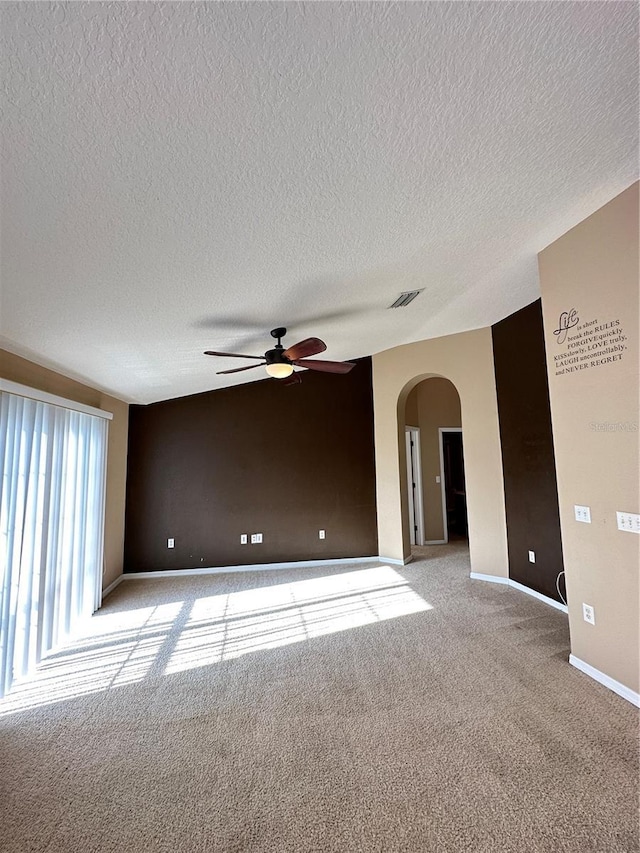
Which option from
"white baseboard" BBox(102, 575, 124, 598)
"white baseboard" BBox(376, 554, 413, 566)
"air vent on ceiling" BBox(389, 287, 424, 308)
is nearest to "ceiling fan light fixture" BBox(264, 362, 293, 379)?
"air vent on ceiling" BBox(389, 287, 424, 308)

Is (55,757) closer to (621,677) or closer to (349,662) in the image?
(349,662)

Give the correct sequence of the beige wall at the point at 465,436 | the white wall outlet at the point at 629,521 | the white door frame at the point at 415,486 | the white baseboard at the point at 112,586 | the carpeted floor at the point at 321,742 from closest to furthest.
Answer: the carpeted floor at the point at 321,742
the white wall outlet at the point at 629,521
the white baseboard at the point at 112,586
the beige wall at the point at 465,436
the white door frame at the point at 415,486

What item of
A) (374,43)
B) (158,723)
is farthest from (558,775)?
(374,43)

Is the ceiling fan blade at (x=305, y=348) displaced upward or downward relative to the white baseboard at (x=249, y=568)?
upward

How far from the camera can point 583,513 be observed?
2.52 meters

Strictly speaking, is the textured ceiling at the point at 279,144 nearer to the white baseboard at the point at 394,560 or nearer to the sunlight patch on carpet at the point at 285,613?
the sunlight patch on carpet at the point at 285,613

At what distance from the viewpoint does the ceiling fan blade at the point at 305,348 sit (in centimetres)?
282

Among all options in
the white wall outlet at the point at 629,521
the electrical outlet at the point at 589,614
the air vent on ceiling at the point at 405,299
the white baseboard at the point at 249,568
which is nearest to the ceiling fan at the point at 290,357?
the air vent on ceiling at the point at 405,299

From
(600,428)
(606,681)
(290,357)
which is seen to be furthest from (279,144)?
(606,681)

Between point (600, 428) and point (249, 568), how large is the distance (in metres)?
4.48

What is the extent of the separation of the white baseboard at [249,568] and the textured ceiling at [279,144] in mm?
3583

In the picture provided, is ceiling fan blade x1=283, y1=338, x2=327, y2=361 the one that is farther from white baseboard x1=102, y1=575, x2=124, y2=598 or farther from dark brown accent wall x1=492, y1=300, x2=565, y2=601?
→ white baseboard x1=102, y1=575, x2=124, y2=598

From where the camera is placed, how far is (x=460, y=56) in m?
1.17

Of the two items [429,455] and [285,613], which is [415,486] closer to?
[429,455]
